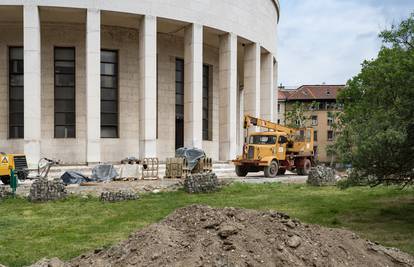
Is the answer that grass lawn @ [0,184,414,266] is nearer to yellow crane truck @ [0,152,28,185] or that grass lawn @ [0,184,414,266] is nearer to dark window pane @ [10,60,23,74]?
yellow crane truck @ [0,152,28,185]

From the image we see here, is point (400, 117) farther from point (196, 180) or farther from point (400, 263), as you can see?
point (196, 180)

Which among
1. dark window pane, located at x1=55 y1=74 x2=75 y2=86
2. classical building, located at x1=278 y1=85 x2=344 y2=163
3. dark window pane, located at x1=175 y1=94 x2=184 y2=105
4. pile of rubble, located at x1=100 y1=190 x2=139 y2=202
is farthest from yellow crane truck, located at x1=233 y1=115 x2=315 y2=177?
classical building, located at x1=278 y1=85 x2=344 y2=163

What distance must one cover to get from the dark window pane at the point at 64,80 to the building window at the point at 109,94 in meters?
1.90

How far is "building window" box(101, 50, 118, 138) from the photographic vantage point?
33781 mm

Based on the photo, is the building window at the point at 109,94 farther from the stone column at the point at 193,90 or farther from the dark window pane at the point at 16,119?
the dark window pane at the point at 16,119

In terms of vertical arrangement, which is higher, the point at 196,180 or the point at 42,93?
the point at 42,93

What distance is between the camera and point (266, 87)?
43.6 metres

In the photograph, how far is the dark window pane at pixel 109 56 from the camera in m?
33.9

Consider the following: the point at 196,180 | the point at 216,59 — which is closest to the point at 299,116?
the point at 216,59

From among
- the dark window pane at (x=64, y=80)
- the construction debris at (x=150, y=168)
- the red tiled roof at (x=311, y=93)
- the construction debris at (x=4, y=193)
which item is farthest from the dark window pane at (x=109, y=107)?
the red tiled roof at (x=311, y=93)

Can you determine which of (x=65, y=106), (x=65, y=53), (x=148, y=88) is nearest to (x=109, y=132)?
(x=65, y=106)

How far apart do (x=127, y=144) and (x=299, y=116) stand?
58942 millimetres

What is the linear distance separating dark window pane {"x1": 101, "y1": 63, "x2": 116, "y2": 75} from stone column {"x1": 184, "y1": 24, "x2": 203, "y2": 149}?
194 inches

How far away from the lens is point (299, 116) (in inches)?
3497
